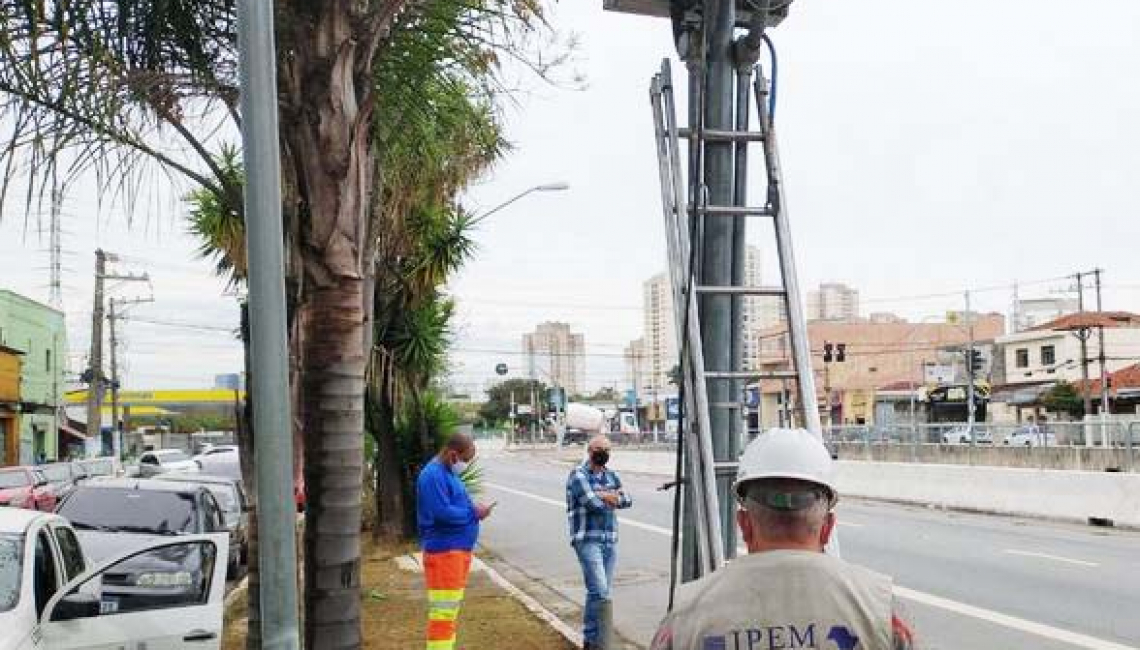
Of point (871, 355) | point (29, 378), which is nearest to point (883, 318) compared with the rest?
point (871, 355)

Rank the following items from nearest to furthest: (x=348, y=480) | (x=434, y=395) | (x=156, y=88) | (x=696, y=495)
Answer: (x=696, y=495) < (x=348, y=480) < (x=156, y=88) < (x=434, y=395)

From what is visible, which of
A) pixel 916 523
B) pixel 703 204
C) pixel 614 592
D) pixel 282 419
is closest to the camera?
pixel 282 419

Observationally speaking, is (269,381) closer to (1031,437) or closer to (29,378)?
(1031,437)

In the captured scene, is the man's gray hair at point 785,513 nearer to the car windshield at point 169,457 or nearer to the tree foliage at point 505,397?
the car windshield at point 169,457

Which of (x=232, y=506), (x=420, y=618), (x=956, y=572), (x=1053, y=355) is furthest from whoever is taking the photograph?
(x=1053, y=355)

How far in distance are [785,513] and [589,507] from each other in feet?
20.4

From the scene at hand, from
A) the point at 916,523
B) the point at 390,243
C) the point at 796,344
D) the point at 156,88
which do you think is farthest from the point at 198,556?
the point at 916,523

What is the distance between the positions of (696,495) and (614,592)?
9.50 metres

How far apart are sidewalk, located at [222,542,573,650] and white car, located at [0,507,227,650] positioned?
8.27 feet

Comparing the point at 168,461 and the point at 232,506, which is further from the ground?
the point at 232,506

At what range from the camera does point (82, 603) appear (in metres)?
5.95

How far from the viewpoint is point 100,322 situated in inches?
1752

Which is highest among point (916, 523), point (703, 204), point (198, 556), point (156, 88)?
point (156, 88)

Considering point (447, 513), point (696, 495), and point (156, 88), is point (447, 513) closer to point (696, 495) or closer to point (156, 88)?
point (156, 88)
